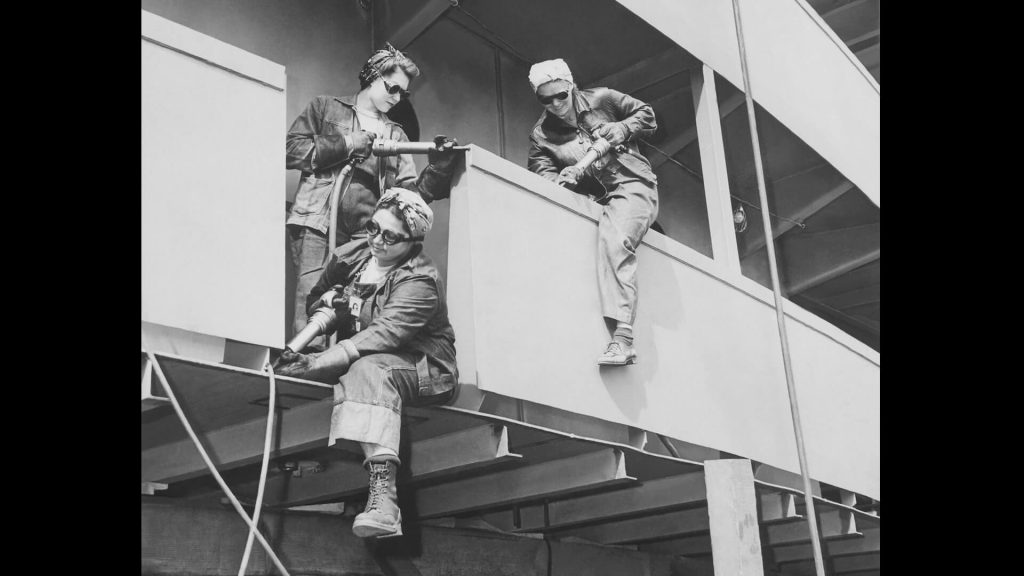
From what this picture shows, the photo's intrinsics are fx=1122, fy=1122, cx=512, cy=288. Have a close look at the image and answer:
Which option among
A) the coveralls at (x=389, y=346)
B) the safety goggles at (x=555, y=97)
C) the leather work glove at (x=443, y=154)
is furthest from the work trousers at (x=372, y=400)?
the safety goggles at (x=555, y=97)

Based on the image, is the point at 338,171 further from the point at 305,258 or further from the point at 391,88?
the point at 391,88

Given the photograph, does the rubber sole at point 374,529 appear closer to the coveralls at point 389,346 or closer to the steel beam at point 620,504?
the coveralls at point 389,346

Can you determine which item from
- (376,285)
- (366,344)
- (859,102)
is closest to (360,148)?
(376,285)

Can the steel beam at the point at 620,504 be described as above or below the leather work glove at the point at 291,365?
below

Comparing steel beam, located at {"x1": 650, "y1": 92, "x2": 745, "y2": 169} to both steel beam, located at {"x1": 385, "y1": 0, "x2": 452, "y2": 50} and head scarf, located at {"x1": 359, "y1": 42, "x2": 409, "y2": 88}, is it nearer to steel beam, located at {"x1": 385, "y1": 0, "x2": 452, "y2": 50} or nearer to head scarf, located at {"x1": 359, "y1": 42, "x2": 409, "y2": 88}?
steel beam, located at {"x1": 385, "y1": 0, "x2": 452, "y2": 50}

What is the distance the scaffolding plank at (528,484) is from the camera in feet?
19.1

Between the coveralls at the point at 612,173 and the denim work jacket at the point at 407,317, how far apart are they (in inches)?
51.5

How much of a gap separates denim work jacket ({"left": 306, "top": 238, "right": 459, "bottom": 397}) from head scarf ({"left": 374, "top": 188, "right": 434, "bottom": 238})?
11 cm

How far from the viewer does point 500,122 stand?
7852mm

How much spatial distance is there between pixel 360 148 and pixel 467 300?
89cm

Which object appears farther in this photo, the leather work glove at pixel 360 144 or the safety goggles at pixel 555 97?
the safety goggles at pixel 555 97

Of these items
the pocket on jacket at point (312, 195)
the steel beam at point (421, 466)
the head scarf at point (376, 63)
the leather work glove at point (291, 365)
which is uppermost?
the head scarf at point (376, 63)
